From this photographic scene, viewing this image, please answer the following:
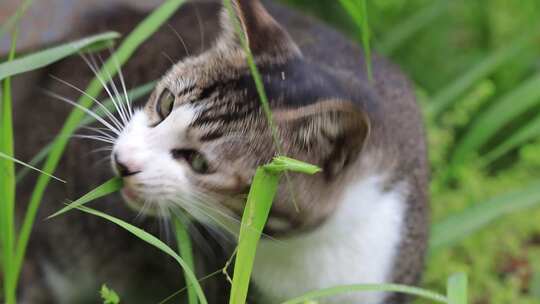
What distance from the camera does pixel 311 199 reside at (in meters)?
1.65

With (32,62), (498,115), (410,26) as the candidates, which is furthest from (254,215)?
(410,26)

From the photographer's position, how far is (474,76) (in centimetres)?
269

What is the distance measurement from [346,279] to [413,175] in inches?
11.7

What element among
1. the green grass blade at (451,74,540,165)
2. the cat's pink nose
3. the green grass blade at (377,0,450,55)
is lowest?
the cat's pink nose

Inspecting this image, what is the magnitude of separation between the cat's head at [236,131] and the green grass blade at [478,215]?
2.43ft

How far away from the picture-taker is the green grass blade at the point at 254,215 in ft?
4.58

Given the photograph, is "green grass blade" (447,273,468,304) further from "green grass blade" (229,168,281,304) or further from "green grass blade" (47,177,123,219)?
"green grass blade" (47,177,123,219)

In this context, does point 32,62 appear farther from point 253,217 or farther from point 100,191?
point 253,217

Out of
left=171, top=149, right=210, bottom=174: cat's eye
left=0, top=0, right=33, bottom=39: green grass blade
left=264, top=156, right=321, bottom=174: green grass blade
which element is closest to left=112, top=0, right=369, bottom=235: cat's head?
left=171, top=149, right=210, bottom=174: cat's eye

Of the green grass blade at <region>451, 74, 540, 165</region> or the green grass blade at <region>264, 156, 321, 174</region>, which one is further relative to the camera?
the green grass blade at <region>451, 74, 540, 165</region>

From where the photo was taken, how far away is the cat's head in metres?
1.51

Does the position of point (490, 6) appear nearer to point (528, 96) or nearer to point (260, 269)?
point (528, 96)

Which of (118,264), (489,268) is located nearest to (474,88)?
(489,268)

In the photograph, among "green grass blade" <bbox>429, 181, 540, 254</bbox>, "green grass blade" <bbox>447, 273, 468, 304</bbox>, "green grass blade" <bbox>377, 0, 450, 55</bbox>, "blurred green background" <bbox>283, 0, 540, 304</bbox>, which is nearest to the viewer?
A: "green grass blade" <bbox>447, 273, 468, 304</bbox>
